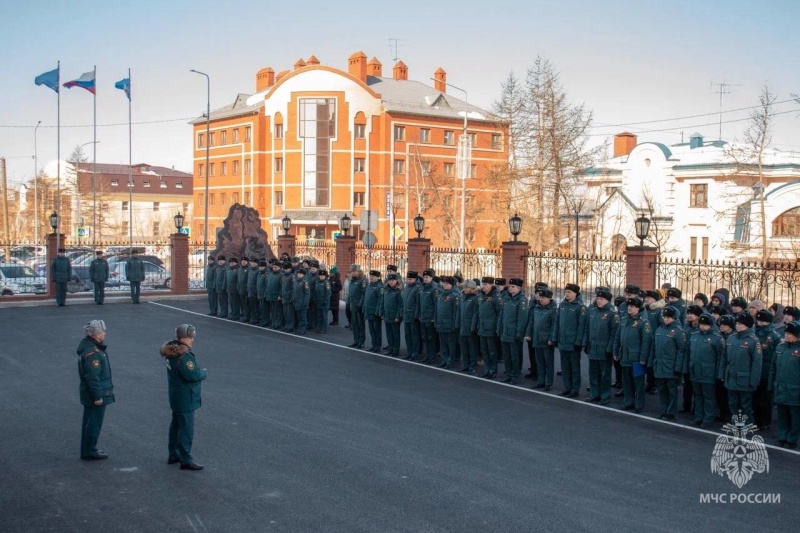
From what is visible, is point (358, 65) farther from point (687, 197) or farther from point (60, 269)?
point (60, 269)

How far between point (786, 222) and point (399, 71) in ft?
157

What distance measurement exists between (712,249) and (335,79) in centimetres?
3658

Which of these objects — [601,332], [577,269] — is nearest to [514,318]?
[601,332]

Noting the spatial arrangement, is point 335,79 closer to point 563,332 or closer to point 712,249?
point 712,249

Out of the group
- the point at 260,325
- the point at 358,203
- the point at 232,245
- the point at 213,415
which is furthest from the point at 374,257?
the point at 358,203

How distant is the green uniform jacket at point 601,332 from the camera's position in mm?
12602

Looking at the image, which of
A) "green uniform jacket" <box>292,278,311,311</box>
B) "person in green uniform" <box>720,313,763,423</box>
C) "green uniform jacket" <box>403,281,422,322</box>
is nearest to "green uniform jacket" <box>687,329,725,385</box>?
"person in green uniform" <box>720,313,763,423</box>

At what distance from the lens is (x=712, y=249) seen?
135 feet

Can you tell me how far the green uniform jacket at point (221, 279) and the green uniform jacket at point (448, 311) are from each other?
379 inches

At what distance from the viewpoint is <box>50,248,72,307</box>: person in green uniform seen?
25.7m

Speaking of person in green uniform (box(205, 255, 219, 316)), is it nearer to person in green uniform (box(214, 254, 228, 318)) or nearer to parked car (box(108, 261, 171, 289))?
person in green uniform (box(214, 254, 228, 318))

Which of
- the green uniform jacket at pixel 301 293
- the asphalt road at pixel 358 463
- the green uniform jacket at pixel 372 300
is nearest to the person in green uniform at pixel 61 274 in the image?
the green uniform jacket at pixel 301 293

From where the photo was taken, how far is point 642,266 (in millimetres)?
16953

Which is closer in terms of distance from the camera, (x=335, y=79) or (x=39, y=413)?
(x=39, y=413)
